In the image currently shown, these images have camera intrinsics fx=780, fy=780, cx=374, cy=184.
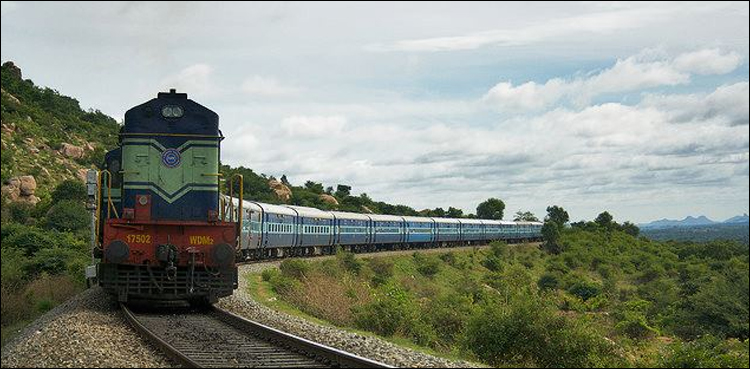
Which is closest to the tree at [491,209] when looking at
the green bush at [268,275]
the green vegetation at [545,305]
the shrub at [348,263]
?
the green vegetation at [545,305]

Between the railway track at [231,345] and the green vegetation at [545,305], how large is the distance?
3429 mm

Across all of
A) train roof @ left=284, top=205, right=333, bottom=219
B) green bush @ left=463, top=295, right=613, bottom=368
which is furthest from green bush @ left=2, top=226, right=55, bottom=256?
green bush @ left=463, top=295, right=613, bottom=368

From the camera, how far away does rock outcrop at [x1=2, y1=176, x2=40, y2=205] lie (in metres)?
51.6

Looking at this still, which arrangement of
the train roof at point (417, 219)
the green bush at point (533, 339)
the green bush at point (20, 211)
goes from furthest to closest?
the train roof at point (417, 219), the green bush at point (20, 211), the green bush at point (533, 339)

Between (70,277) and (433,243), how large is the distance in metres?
47.1

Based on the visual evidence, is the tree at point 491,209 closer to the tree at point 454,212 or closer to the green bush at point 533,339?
the tree at point 454,212

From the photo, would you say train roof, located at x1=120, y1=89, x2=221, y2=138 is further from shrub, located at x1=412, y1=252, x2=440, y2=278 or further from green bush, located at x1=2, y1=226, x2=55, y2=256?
shrub, located at x1=412, y1=252, x2=440, y2=278

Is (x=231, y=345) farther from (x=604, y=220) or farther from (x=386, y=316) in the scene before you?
(x=604, y=220)

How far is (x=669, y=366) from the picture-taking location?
12922mm

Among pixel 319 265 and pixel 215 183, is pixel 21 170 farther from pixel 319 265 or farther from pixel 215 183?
pixel 215 183

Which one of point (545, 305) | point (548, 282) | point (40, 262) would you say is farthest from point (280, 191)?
point (545, 305)

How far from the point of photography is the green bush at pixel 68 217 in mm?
43250

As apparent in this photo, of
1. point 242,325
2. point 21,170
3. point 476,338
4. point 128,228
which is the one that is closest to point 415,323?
point 476,338

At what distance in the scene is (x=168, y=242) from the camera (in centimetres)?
1478
